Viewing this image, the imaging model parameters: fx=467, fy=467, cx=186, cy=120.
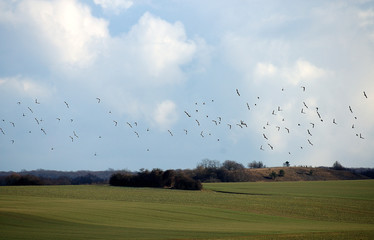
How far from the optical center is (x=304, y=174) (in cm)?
14762

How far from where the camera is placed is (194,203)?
213ft

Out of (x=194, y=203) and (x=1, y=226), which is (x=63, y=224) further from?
(x=194, y=203)

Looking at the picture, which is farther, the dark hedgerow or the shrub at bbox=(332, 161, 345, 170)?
the shrub at bbox=(332, 161, 345, 170)

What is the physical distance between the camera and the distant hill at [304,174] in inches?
5571

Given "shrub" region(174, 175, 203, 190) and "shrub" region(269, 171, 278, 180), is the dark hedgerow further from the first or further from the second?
"shrub" region(269, 171, 278, 180)

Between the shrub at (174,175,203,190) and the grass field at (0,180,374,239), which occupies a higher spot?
the shrub at (174,175,203,190)

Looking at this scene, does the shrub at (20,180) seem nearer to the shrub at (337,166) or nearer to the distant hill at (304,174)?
the distant hill at (304,174)

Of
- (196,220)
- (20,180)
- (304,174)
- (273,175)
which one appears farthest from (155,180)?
(304,174)

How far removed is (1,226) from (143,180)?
223 feet

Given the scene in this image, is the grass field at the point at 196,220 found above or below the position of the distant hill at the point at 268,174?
below

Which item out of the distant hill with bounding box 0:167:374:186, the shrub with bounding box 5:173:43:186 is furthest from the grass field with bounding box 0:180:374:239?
the distant hill with bounding box 0:167:374:186

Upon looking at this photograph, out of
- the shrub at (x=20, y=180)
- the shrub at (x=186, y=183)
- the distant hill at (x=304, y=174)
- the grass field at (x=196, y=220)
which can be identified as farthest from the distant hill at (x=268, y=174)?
the grass field at (x=196, y=220)

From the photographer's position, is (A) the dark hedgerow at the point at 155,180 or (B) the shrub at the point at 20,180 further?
(B) the shrub at the point at 20,180

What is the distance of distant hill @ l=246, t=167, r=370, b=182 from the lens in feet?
464
